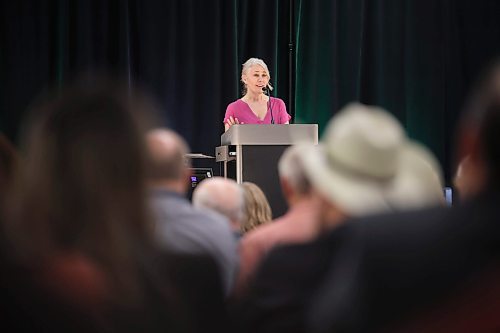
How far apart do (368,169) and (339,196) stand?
0.29 ft

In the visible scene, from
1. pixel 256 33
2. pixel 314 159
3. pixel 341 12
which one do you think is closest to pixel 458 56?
pixel 341 12

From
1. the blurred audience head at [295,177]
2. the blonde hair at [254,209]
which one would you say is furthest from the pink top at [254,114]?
the blurred audience head at [295,177]

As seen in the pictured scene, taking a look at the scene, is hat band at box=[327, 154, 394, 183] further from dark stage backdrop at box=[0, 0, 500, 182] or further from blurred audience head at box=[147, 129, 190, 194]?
dark stage backdrop at box=[0, 0, 500, 182]

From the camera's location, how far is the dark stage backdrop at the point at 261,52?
21.8 feet

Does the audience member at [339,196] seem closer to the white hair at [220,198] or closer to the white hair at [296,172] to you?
the white hair at [296,172]

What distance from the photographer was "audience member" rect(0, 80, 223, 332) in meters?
1.25

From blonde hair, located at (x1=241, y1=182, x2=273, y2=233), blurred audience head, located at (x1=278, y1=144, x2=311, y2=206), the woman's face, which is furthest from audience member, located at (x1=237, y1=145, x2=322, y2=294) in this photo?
the woman's face

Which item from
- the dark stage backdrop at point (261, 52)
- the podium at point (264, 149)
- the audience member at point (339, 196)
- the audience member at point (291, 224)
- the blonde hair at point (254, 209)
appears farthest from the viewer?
the dark stage backdrop at point (261, 52)

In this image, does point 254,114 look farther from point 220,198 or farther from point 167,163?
point 167,163

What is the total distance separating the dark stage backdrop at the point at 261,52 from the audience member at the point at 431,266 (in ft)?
18.7

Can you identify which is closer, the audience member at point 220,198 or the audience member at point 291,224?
the audience member at point 291,224

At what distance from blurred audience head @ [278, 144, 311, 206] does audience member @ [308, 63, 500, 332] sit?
435 millimetres

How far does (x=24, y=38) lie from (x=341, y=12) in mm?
2935

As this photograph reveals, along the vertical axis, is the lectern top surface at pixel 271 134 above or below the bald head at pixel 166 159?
below
